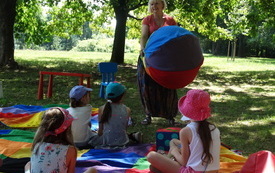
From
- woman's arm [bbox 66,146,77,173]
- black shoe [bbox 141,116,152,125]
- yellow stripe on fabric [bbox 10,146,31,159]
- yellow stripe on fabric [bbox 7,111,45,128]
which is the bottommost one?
yellow stripe on fabric [bbox 10,146,31,159]

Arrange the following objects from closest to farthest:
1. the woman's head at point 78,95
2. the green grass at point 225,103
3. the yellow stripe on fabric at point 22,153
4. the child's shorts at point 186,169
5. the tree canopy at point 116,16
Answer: the child's shorts at point 186,169 < the yellow stripe on fabric at point 22,153 < the woman's head at point 78,95 < the green grass at point 225,103 < the tree canopy at point 116,16

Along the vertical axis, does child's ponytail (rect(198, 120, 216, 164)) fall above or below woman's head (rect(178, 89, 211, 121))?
below

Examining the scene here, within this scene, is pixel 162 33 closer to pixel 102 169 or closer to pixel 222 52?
pixel 102 169

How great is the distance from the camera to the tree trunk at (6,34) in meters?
13.9

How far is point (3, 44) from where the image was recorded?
13.9 meters

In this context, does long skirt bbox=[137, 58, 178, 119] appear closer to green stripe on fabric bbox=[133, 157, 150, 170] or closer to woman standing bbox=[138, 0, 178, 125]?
woman standing bbox=[138, 0, 178, 125]

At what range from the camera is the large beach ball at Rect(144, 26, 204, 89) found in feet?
16.3

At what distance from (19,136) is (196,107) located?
9.62ft

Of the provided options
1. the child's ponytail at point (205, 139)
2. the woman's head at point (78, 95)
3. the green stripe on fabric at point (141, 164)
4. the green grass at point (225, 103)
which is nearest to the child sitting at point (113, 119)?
the woman's head at point (78, 95)

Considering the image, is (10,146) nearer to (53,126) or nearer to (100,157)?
(100,157)

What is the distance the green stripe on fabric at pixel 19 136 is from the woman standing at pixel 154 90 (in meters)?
1.93

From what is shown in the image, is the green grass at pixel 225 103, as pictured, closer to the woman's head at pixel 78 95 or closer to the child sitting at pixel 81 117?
the child sitting at pixel 81 117

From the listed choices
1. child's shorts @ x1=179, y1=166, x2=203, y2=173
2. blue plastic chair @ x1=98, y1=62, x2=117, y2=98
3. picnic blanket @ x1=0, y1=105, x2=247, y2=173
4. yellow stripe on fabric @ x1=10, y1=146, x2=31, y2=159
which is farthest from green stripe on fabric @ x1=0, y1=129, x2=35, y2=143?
blue plastic chair @ x1=98, y1=62, x2=117, y2=98

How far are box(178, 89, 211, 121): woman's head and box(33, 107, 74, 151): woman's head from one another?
1.04 meters
